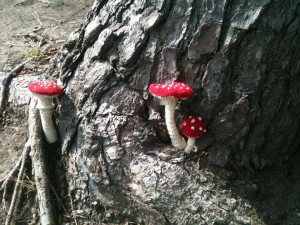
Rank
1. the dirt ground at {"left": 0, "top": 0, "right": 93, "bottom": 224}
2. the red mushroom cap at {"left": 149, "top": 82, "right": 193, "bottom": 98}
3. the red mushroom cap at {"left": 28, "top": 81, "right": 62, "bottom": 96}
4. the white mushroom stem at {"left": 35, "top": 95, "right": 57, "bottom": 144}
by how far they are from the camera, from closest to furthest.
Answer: the red mushroom cap at {"left": 149, "top": 82, "right": 193, "bottom": 98} < the red mushroom cap at {"left": 28, "top": 81, "right": 62, "bottom": 96} < the white mushroom stem at {"left": 35, "top": 95, "right": 57, "bottom": 144} < the dirt ground at {"left": 0, "top": 0, "right": 93, "bottom": 224}

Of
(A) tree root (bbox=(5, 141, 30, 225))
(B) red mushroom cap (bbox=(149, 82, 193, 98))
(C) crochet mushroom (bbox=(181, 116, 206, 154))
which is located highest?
(B) red mushroom cap (bbox=(149, 82, 193, 98))

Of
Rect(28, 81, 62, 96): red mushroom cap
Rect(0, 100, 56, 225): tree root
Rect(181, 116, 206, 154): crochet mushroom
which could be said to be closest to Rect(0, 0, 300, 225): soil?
Rect(0, 100, 56, 225): tree root

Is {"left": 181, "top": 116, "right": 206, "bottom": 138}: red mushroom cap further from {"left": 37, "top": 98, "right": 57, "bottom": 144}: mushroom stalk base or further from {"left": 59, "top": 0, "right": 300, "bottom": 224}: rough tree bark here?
{"left": 37, "top": 98, "right": 57, "bottom": 144}: mushroom stalk base

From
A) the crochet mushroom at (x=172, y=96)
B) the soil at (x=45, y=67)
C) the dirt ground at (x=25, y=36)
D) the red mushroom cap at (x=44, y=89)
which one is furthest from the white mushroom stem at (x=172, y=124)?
the dirt ground at (x=25, y=36)

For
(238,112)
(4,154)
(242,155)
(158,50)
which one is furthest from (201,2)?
(4,154)

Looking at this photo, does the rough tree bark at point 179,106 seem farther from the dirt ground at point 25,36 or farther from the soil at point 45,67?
the dirt ground at point 25,36

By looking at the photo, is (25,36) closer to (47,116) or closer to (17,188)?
(47,116)

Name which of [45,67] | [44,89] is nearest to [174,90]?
[44,89]
